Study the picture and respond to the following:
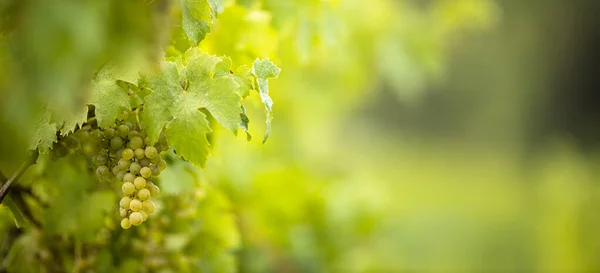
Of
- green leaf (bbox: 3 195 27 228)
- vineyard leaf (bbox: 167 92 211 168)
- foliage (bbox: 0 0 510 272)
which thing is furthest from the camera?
green leaf (bbox: 3 195 27 228)

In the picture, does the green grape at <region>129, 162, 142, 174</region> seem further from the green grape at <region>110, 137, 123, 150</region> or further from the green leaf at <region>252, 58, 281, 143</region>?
the green leaf at <region>252, 58, 281, 143</region>

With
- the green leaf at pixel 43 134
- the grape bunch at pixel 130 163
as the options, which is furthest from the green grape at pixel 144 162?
the green leaf at pixel 43 134

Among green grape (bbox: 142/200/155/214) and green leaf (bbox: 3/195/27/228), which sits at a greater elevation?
green grape (bbox: 142/200/155/214)

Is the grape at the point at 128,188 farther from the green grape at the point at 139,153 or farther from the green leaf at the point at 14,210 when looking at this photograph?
the green leaf at the point at 14,210

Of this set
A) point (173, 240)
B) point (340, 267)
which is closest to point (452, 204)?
point (340, 267)

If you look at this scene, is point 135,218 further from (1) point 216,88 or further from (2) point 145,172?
(1) point 216,88

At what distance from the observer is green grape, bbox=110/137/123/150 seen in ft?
2.51

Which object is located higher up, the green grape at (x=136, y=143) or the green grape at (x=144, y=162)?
the green grape at (x=136, y=143)

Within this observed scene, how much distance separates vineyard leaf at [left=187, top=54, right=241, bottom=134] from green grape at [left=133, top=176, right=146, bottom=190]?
115mm

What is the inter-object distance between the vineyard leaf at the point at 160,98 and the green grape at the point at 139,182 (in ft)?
0.18

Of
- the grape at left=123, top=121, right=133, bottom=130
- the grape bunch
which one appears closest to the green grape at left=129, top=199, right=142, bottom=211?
the grape bunch

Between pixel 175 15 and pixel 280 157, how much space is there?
111cm

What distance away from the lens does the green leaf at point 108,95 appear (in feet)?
2.34

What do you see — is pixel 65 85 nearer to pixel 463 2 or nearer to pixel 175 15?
pixel 175 15
